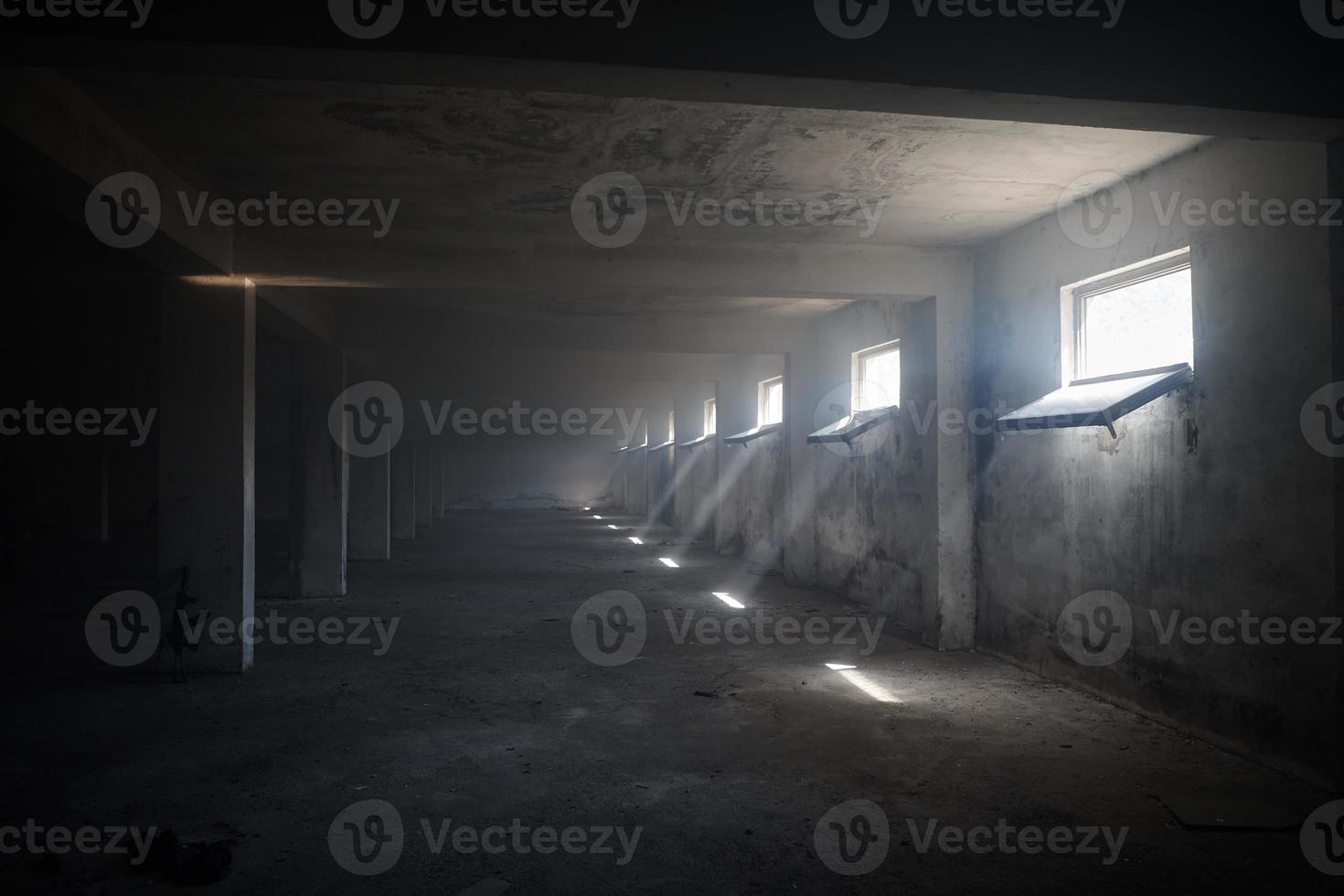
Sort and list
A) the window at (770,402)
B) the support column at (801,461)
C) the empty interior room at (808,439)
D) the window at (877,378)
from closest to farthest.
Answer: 1. the empty interior room at (808,439)
2. the window at (877,378)
3. the support column at (801,461)
4. the window at (770,402)

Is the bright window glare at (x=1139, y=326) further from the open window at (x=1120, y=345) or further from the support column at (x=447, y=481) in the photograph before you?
the support column at (x=447, y=481)

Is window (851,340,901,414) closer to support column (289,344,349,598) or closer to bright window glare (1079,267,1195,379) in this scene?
bright window glare (1079,267,1195,379)

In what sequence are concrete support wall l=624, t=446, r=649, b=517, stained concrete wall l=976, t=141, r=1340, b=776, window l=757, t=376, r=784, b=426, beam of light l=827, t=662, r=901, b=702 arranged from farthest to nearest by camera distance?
concrete support wall l=624, t=446, r=649, b=517 < window l=757, t=376, r=784, b=426 < beam of light l=827, t=662, r=901, b=702 < stained concrete wall l=976, t=141, r=1340, b=776

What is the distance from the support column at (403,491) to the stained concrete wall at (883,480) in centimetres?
1115

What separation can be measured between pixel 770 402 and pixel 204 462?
9712 mm

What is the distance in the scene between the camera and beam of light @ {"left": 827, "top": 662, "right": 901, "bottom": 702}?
6.38 m

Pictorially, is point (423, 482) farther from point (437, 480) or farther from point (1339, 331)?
point (1339, 331)

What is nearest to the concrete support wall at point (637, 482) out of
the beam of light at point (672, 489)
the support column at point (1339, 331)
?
the beam of light at point (672, 489)

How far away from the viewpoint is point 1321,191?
4.59 m

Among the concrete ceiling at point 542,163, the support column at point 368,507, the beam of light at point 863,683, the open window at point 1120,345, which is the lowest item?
the beam of light at point 863,683

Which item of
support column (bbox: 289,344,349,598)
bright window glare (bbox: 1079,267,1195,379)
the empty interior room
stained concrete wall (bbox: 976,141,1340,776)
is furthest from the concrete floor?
support column (bbox: 289,344,349,598)

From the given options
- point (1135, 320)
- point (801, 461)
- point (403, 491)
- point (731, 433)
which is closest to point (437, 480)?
point (403, 491)

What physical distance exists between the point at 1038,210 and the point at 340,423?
28.6 ft

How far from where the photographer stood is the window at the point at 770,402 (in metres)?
14.6
